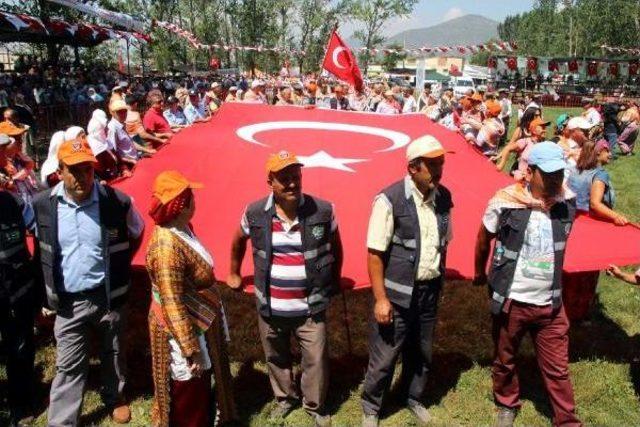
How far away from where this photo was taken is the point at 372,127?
6.32m

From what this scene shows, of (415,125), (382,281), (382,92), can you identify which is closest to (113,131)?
(415,125)

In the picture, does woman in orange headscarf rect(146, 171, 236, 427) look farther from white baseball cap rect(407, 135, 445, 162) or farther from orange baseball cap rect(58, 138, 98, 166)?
white baseball cap rect(407, 135, 445, 162)

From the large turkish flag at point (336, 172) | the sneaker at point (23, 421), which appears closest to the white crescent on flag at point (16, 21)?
the large turkish flag at point (336, 172)

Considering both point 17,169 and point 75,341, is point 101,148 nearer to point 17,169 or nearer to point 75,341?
point 17,169

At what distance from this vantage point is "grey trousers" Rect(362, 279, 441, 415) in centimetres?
350

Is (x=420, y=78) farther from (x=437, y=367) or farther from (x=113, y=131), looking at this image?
(x=437, y=367)

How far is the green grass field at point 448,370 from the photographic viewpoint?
3.92 m

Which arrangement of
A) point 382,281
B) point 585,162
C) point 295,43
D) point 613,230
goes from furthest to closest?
point 295,43 → point 585,162 → point 613,230 → point 382,281

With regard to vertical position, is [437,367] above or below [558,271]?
below

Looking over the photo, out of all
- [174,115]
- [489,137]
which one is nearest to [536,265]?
[489,137]

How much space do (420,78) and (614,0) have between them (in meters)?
49.6

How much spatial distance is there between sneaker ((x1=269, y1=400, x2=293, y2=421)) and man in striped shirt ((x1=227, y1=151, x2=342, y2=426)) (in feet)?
0.82

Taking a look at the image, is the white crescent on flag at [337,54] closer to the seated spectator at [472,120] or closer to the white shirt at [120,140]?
the seated spectator at [472,120]

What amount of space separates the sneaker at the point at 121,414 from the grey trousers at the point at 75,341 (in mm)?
273
